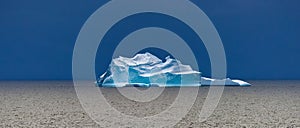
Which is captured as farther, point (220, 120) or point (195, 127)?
point (220, 120)

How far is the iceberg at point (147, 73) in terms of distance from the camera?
20.7m

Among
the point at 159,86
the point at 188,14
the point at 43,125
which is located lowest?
the point at 43,125

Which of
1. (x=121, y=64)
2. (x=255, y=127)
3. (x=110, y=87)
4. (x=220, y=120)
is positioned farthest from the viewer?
(x=110, y=87)

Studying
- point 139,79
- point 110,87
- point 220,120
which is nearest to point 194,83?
point 139,79

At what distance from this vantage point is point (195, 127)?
6195mm

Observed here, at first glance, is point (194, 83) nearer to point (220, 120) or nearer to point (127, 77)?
point (127, 77)

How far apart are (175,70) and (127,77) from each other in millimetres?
2465

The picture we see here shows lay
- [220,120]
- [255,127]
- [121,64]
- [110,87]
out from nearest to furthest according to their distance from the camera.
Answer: [255,127]
[220,120]
[121,64]
[110,87]

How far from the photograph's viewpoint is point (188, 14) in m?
20.7

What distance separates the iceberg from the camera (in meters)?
20.7

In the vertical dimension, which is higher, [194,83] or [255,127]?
[194,83]

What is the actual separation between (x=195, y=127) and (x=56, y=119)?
102 inches

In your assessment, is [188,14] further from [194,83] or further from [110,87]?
[110,87]

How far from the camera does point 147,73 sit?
21234 mm
